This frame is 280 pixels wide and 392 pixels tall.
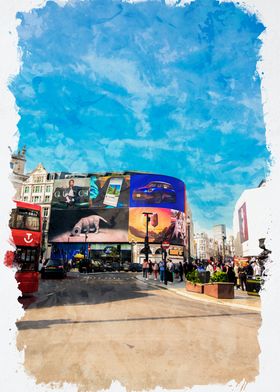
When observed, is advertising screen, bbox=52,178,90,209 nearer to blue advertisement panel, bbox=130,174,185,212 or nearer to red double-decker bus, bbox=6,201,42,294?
blue advertisement panel, bbox=130,174,185,212

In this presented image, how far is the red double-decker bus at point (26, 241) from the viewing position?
1076 centimetres

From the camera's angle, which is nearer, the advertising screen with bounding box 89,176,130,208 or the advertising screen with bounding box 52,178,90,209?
the advertising screen with bounding box 89,176,130,208

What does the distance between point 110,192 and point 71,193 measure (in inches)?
466

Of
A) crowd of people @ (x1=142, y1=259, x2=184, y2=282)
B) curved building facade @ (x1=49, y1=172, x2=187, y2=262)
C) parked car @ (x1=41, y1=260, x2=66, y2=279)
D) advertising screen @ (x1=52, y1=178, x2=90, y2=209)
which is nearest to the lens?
crowd of people @ (x1=142, y1=259, x2=184, y2=282)

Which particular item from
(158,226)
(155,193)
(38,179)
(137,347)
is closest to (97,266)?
(137,347)

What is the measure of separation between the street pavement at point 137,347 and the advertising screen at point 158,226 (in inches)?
2698

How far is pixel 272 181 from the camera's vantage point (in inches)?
222

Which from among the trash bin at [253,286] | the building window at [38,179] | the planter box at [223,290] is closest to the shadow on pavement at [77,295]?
the planter box at [223,290]

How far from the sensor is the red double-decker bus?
35.3 feet

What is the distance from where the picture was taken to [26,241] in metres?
11.4

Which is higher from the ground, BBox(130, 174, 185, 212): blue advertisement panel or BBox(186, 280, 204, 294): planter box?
BBox(130, 174, 185, 212): blue advertisement panel

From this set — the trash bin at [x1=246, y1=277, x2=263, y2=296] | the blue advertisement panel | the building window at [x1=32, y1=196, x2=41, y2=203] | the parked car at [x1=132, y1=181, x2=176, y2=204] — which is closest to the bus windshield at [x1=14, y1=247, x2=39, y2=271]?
the trash bin at [x1=246, y1=277, x2=263, y2=296]

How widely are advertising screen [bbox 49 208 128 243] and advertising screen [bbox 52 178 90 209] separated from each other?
1.76 m

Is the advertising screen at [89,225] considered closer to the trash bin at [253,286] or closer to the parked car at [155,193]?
the parked car at [155,193]
